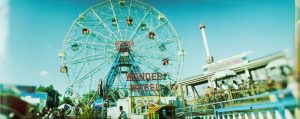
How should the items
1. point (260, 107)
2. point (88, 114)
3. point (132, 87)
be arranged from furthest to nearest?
point (132, 87), point (88, 114), point (260, 107)

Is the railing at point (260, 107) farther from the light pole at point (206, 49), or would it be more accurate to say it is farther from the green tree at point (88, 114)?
the light pole at point (206, 49)

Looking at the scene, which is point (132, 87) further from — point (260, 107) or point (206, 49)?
point (260, 107)

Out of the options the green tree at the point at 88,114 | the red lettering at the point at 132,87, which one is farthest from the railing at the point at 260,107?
the red lettering at the point at 132,87

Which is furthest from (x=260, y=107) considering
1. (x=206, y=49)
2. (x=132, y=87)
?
(x=206, y=49)

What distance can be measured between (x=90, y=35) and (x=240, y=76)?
9.44m

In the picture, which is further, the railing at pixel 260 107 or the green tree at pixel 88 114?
the green tree at pixel 88 114

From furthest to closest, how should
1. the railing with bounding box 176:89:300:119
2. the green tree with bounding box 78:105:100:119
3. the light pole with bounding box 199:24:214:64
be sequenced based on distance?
the light pole with bounding box 199:24:214:64
the green tree with bounding box 78:105:100:119
the railing with bounding box 176:89:300:119

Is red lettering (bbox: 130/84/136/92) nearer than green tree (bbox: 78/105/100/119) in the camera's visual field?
No

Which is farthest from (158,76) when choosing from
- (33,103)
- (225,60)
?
(33,103)

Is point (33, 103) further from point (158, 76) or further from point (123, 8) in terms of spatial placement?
point (123, 8)

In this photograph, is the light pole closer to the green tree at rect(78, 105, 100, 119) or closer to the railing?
the railing

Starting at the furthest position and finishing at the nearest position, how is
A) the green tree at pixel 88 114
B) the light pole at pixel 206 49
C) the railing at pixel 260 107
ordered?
the light pole at pixel 206 49 < the green tree at pixel 88 114 < the railing at pixel 260 107

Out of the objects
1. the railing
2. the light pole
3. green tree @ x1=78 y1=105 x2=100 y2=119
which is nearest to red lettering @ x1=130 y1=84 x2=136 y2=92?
the light pole

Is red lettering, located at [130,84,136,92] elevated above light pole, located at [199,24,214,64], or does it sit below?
below
